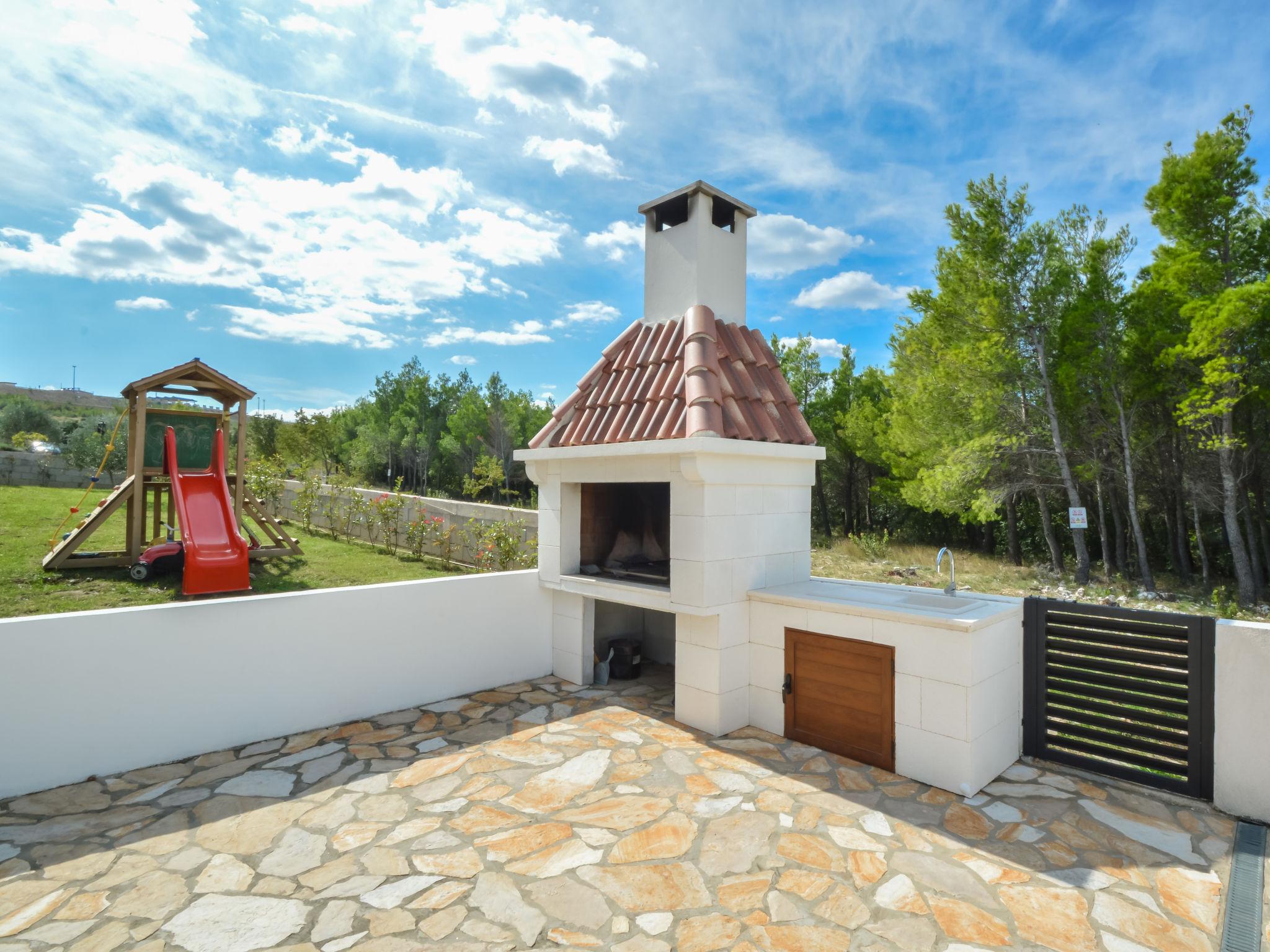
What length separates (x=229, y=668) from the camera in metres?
4.54

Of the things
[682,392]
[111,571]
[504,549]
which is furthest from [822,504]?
[111,571]

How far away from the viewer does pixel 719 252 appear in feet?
20.0

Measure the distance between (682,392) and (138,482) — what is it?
6.82 meters

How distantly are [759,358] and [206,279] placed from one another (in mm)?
23812

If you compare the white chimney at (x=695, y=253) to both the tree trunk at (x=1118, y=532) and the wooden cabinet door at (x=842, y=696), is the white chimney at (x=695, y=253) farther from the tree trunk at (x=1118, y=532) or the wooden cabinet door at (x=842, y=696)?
the tree trunk at (x=1118, y=532)

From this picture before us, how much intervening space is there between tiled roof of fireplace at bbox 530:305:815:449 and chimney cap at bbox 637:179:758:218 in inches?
45.7

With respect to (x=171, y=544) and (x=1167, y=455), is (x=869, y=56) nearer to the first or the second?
(x=171, y=544)

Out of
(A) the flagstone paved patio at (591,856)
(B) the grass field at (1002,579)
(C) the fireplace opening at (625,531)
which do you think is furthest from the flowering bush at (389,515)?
(B) the grass field at (1002,579)

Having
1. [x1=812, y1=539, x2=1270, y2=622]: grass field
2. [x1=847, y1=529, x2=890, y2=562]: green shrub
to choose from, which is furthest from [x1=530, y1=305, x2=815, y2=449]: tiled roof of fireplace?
[x1=847, y1=529, x2=890, y2=562]: green shrub

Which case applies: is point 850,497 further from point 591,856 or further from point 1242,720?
point 591,856

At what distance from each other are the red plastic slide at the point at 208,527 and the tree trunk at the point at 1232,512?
17.3 m

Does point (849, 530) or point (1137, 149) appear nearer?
point (1137, 149)

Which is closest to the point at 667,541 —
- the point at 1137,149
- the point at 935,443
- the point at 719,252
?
the point at 719,252

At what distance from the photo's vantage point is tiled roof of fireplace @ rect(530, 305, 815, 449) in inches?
201
